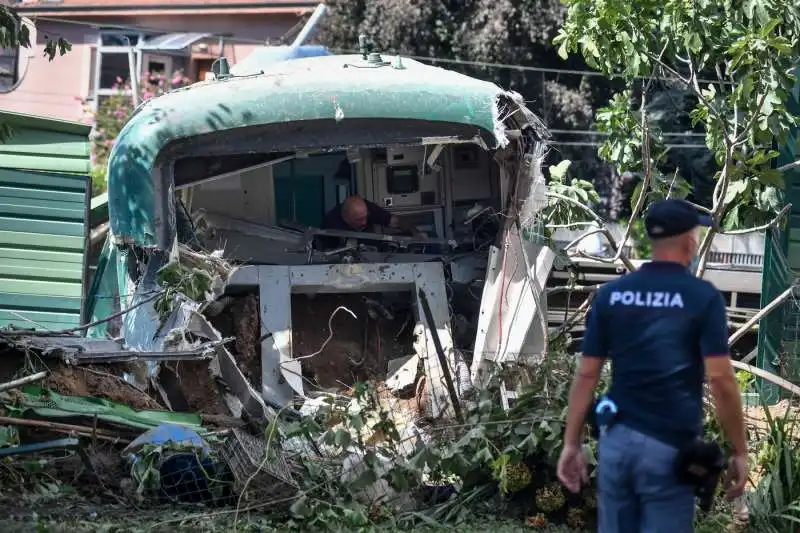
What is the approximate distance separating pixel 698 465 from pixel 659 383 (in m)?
0.33

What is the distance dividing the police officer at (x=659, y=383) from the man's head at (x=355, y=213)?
23.2 ft

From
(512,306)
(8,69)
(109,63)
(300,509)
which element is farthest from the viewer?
(109,63)

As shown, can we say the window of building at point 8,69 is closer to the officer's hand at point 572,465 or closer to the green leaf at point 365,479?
the green leaf at point 365,479

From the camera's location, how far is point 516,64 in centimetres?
2056

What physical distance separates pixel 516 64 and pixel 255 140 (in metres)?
11.4

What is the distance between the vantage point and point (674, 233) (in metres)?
4.55

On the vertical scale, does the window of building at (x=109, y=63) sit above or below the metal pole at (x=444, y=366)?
above

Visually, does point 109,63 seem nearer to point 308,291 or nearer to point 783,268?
point 308,291

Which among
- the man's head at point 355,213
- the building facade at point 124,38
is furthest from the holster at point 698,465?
the building facade at point 124,38

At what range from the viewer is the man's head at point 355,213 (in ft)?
37.9

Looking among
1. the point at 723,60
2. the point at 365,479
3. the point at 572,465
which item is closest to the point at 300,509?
the point at 365,479

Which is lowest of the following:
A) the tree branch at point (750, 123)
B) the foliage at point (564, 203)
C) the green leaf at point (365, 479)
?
the green leaf at point (365, 479)

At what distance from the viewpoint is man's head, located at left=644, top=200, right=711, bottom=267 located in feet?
14.9

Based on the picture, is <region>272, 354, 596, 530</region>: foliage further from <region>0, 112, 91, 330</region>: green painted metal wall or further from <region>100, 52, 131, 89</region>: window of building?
<region>100, 52, 131, 89</region>: window of building
